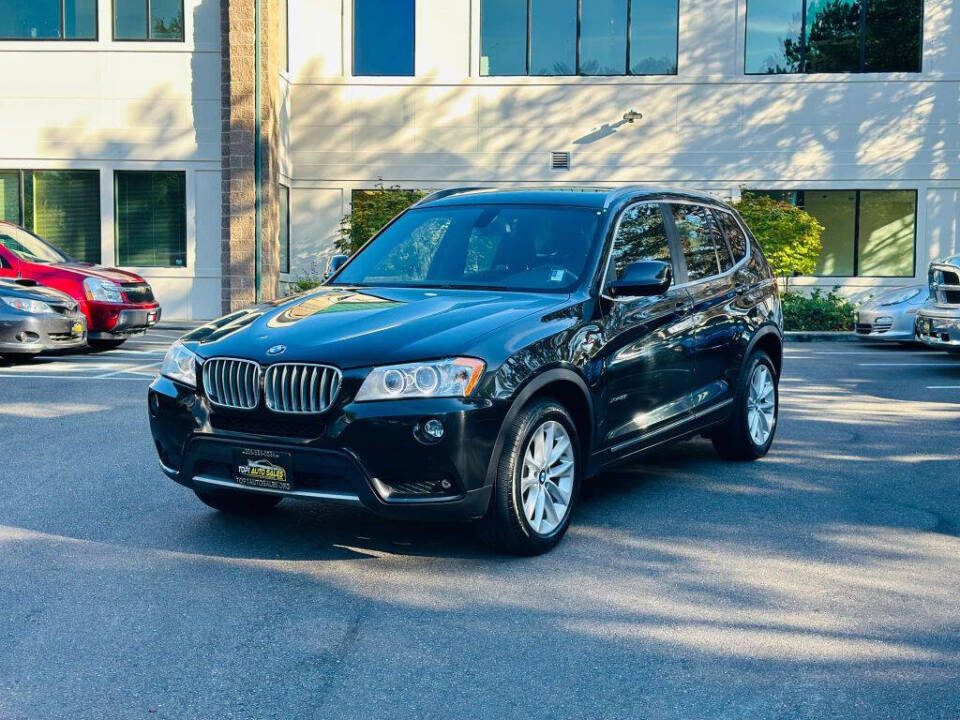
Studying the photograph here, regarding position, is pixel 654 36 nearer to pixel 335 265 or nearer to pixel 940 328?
pixel 940 328

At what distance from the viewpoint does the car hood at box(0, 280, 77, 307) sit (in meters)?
13.8

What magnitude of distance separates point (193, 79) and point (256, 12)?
2.84 meters

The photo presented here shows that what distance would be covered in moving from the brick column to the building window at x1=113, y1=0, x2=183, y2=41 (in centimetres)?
129

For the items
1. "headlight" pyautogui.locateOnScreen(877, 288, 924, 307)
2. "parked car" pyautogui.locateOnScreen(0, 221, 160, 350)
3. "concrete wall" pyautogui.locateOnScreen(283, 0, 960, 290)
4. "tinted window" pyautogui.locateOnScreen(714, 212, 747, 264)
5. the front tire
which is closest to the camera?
the front tire

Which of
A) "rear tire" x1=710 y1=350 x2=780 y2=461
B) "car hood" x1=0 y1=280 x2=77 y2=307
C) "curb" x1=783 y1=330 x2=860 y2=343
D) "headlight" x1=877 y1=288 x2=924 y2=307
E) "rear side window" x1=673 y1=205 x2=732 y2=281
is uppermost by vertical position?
"rear side window" x1=673 y1=205 x2=732 y2=281

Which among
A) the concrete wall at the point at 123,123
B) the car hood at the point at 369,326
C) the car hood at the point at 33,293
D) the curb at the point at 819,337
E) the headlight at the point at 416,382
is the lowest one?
the curb at the point at 819,337

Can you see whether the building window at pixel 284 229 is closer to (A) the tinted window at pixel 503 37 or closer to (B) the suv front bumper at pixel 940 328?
(A) the tinted window at pixel 503 37

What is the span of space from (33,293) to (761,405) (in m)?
9.25

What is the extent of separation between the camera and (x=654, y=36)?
2441 centimetres

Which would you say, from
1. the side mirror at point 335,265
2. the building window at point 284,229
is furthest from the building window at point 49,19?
the side mirror at point 335,265

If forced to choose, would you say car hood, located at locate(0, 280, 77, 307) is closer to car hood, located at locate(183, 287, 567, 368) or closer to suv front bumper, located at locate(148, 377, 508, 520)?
car hood, located at locate(183, 287, 567, 368)

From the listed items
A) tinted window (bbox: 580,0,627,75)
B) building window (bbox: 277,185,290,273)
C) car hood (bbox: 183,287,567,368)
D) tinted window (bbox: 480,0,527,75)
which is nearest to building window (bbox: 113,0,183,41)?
building window (bbox: 277,185,290,273)

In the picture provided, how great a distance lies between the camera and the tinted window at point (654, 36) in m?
24.4

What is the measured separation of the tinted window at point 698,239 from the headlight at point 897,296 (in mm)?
11314
